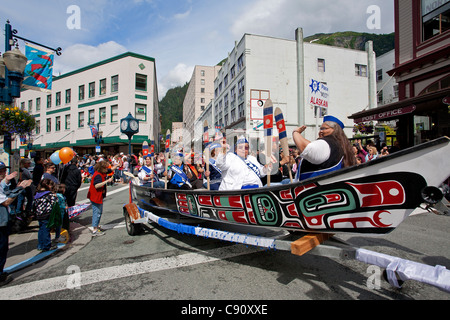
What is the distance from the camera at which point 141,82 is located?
25.6m

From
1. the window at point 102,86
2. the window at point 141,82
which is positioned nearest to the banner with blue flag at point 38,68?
the window at point 141,82

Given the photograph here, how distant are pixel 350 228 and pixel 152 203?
3.99m

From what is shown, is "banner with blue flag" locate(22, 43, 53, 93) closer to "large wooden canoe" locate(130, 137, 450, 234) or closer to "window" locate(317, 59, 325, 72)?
"large wooden canoe" locate(130, 137, 450, 234)

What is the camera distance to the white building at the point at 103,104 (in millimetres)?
24656

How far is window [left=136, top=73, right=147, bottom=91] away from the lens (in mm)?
25312

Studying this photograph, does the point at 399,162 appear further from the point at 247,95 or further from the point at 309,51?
the point at 309,51

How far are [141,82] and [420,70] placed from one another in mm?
24098

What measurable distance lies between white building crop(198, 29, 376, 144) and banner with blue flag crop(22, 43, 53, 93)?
62.7ft

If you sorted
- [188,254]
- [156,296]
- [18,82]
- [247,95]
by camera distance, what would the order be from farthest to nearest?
1. [247,95]
2. [18,82]
3. [188,254]
4. [156,296]

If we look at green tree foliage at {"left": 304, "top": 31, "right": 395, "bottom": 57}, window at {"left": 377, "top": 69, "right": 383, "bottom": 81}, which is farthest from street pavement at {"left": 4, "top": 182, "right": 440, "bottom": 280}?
green tree foliage at {"left": 304, "top": 31, "right": 395, "bottom": 57}

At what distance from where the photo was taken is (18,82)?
5.05 metres

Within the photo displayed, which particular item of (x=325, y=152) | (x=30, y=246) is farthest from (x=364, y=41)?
(x=30, y=246)
